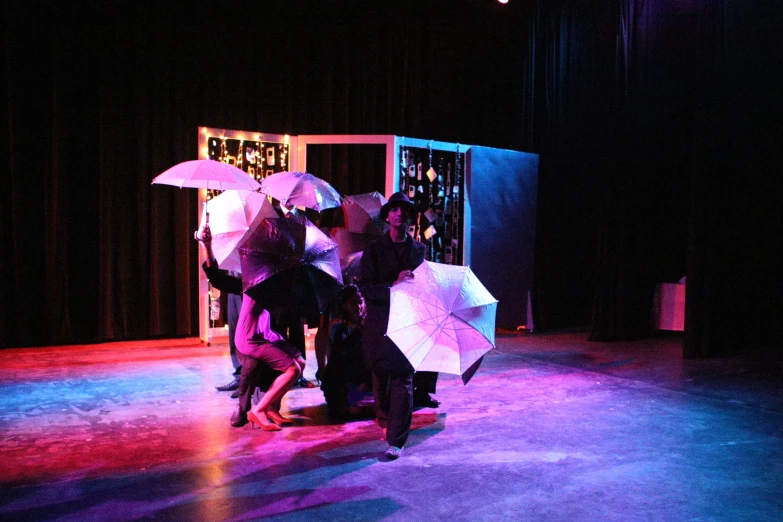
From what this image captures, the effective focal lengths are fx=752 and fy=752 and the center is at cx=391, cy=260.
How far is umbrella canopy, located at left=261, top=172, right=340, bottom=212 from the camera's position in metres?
6.51

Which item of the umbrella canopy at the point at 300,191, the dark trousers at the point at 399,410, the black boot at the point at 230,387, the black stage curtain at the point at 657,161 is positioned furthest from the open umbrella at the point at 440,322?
the black stage curtain at the point at 657,161

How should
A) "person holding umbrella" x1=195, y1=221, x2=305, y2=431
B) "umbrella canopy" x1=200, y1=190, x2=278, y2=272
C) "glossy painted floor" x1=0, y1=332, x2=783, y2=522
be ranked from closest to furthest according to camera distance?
"glossy painted floor" x1=0, y1=332, x2=783, y2=522 → "person holding umbrella" x1=195, y1=221, x2=305, y2=431 → "umbrella canopy" x1=200, y1=190, x2=278, y2=272

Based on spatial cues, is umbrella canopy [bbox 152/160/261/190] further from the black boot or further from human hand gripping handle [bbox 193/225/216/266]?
the black boot

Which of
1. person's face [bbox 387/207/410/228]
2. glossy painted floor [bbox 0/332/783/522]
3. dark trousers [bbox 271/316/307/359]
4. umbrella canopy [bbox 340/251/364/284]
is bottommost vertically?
glossy painted floor [bbox 0/332/783/522]

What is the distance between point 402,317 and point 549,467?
52.9 inches

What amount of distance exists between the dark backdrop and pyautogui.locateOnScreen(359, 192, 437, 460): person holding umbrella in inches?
192

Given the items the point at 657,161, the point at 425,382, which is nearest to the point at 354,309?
the point at 425,382

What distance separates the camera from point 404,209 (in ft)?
16.8

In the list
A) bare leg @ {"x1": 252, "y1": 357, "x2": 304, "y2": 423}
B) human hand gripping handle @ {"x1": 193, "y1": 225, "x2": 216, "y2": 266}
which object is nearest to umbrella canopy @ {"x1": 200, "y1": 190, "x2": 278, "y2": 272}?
human hand gripping handle @ {"x1": 193, "y1": 225, "x2": 216, "y2": 266}

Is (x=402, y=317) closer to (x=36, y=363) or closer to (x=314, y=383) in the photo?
(x=314, y=383)

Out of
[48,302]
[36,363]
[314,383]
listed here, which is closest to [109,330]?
[48,302]

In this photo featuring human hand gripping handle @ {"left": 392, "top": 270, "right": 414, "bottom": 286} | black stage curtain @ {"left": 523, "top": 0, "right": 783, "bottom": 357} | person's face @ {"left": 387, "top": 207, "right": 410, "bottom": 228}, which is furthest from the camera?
black stage curtain @ {"left": 523, "top": 0, "right": 783, "bottom": 357}

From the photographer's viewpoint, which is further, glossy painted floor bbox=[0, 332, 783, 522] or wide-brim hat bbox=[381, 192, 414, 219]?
wide-brim hat bbox=[381, 192, 414, 219]

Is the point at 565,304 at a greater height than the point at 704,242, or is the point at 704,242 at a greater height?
the point at 704,242
